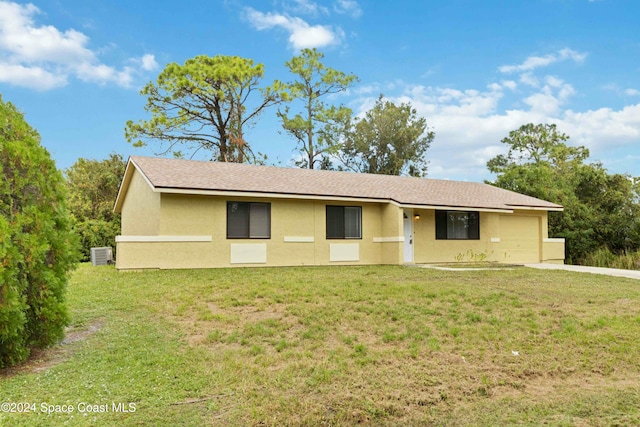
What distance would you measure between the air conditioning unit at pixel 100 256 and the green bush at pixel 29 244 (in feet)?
43.6

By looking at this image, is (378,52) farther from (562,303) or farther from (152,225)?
(562,303)

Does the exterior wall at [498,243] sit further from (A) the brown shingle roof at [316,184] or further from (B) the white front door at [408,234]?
(A) the brown shingle roof at [316,184]

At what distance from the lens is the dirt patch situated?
16.0 feet

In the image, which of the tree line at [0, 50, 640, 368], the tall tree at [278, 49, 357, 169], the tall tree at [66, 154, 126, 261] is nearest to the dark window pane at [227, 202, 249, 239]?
the tree line at [0, 50, 640, 368]

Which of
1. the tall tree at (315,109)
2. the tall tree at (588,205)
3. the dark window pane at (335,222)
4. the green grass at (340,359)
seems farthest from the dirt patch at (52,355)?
the tall tree at (315,109)

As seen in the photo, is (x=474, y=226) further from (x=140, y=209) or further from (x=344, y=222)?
(x=140, y=209)

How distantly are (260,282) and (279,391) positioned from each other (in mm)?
6102

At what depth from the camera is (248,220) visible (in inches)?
597

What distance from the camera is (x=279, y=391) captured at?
174 inches

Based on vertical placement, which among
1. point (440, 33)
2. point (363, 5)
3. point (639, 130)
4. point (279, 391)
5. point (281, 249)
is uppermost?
point (363, 5)

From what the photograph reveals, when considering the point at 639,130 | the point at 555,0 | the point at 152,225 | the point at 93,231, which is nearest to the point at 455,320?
the point at 152,225

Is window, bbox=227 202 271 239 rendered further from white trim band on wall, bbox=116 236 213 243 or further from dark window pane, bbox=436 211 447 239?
dark window pane, bbox=436 211 447 239

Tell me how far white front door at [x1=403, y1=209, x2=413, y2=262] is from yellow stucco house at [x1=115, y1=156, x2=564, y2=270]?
0.13ft

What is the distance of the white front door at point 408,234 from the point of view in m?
17.7
